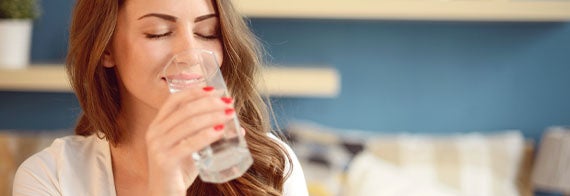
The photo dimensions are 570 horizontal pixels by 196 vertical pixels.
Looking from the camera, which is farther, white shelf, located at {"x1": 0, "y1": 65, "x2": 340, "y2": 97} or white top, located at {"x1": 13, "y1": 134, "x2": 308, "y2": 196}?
white shelf, located at {"x1": 0, "y1": 65, "x2": 340, "y2": 97}

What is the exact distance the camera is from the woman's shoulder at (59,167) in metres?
1.44

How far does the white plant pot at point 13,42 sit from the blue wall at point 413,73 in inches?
8.3

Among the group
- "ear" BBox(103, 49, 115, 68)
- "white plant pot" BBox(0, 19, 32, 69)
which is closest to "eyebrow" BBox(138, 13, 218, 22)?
"ear" BBox(103, 49, 115, 68)

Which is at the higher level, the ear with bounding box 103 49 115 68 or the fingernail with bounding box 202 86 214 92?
the fingernail with bounding box 202 86 214 92

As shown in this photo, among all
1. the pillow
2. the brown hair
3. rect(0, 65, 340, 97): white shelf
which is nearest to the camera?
the brown hair

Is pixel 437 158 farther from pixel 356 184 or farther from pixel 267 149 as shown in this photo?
pixel 267 149

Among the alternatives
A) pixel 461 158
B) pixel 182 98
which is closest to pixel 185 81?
pixel 182 98

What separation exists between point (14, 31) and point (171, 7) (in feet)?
4.52

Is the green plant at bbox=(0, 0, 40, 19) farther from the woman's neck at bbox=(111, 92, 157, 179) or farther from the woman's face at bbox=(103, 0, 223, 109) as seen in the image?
the woman's face at bbox=(103, 0, 223, 109)

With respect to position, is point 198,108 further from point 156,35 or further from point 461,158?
point 461,158

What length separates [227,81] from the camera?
146 centimetres

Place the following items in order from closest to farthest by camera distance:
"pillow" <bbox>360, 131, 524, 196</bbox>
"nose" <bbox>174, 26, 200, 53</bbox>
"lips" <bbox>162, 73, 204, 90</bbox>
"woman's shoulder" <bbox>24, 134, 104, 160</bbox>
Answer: "lips" <bbox>162, 73, 204, 90</bbox> < "nose" <bbox>174, 26, 200, 53</bbox> < "woman's shoulder" <bbox>24, 134, 104, 160</bbox> < "pillow" <bbox>360, 131, 524, 196</bbox>

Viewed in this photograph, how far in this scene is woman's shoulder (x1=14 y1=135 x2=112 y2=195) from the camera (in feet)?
4.72

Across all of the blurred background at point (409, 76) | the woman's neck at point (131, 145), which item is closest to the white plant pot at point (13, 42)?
the blurred background at point (409, 76)
